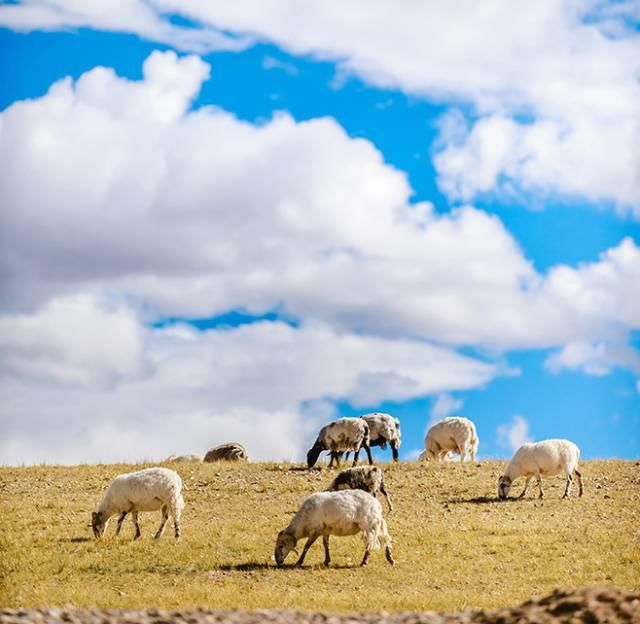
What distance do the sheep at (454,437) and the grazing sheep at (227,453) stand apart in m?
9.27

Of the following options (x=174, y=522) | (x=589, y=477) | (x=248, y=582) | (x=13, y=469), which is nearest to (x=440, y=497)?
(x=589, y=477)

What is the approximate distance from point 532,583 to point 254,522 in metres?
9.84

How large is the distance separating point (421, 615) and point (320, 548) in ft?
40.1

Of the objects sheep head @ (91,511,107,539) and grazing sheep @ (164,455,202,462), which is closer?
sheep head @ (91,511,107,539)

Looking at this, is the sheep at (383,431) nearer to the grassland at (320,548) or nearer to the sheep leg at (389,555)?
the grassland at (320,548)

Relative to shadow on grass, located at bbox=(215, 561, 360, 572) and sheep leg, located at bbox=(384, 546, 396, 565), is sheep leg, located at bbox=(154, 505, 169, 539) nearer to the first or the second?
shadow on grass, located at bbox=(215, 561, 360, 572)

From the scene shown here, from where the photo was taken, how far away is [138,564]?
86.5 feet

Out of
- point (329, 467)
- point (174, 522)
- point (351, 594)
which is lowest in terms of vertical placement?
point (351, 594)

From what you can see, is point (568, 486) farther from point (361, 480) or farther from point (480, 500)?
point (361, 480)

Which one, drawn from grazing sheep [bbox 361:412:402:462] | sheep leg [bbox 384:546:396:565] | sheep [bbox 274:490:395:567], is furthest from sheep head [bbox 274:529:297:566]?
grazing sheep [bbox 361:412:402:462]

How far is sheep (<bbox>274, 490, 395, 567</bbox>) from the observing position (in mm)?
25781

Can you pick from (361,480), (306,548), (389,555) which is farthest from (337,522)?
(361,480)

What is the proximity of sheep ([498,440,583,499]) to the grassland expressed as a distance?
0.73 metres

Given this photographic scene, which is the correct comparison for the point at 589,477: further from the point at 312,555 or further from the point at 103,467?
the point at 103,467
